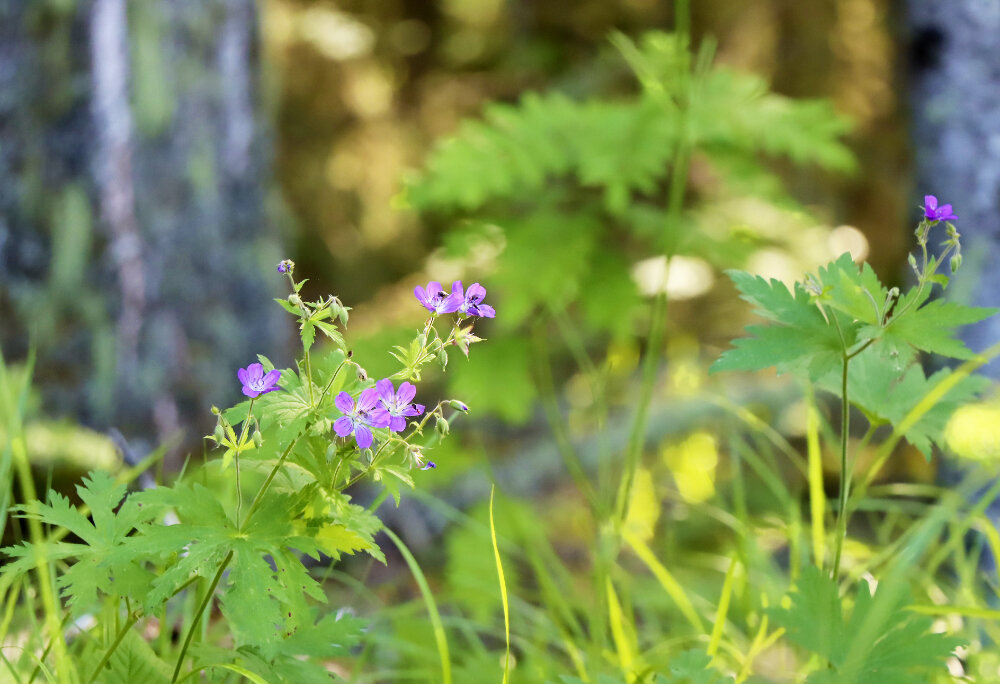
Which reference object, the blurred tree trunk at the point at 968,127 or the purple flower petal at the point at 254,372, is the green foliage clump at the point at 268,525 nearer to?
the purple flower petal at the point at 254,372

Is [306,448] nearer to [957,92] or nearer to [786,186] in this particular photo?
[957,92]

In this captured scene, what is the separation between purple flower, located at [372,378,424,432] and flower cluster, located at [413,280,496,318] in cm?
8

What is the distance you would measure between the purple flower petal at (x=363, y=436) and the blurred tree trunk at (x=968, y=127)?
1.52m

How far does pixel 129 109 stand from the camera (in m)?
1.93

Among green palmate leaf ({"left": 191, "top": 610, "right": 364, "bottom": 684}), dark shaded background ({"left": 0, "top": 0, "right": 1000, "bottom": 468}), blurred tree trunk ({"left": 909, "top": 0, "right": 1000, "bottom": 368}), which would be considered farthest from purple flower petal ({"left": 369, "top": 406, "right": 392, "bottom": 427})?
blurred tree trunk ({"left": 909, "top": 0, "right": 1000, "bottom": 368})

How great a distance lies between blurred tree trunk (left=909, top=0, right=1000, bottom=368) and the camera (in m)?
1.69

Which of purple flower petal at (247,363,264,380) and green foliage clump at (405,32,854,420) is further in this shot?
green foliage clump at (405,32,854,420)

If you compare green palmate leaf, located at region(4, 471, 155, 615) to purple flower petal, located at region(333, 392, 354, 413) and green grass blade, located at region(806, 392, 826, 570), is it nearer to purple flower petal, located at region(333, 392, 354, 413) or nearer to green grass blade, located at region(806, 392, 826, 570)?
purple flower petal, located at region(333, 392, 354, 413)

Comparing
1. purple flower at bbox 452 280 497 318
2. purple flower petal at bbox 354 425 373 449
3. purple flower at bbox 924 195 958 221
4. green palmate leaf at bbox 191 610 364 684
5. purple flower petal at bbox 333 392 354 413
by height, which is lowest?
purple flower at bbox 924 195 958 221

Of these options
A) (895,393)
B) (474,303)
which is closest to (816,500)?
(895,393)

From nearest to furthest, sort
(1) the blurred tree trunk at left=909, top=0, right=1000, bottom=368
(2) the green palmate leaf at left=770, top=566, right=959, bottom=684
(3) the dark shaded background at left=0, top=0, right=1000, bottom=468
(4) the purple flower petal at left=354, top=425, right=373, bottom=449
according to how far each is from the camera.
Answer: (4) the purple flower petal at left=354, top=425, right=373, bottom=449 < (2) the green palmate leaf at left=770, top=566, right=959, bottom=684 < (1) the blurred tree trunk at left=909, top=0, right=1000, bottom=368 < (3) the dark shaded background at left=0, top=0, right=1000, bottom=468

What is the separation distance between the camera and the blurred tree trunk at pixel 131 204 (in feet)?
6.05

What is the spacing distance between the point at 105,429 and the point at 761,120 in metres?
1.84

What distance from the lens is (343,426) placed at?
667 millimetres
